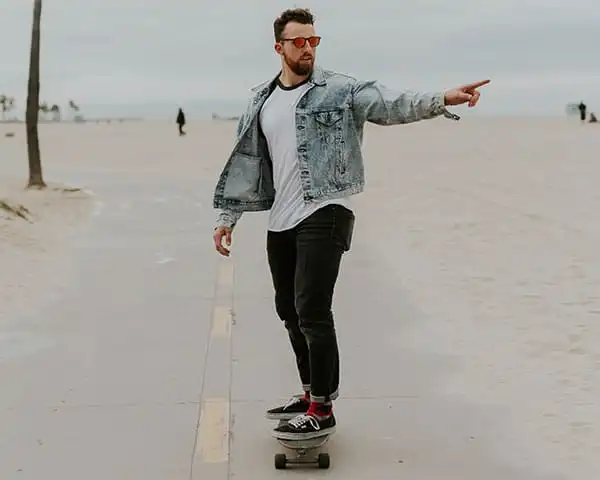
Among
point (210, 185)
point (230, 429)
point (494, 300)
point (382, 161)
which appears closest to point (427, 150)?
point (382, 161)

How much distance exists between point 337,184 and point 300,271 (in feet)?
1.47

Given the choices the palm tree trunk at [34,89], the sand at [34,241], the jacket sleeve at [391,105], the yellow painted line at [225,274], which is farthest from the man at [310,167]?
the palm tree trunk at [34,89]

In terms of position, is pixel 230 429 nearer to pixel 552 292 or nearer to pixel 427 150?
pixel 552 292

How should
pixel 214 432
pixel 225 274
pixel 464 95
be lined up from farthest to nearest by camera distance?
pixel 225 274
pixel 214 432
pixel 464 95

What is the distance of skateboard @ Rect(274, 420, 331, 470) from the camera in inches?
204

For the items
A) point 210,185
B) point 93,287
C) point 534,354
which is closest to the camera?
point 534,354

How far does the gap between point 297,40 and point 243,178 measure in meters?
0.75

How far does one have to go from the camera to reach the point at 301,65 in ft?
16.5

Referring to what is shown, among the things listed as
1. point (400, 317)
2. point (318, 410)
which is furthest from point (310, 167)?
point (400, 317)

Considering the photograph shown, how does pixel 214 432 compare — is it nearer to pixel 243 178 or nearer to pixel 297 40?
A: pixel 243 178

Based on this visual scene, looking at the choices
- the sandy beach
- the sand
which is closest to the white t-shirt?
the sandy beach

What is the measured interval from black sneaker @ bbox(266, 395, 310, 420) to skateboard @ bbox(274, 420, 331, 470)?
24 cm

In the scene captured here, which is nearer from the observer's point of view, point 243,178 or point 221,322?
point 243,178

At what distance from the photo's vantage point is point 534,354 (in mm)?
7551
